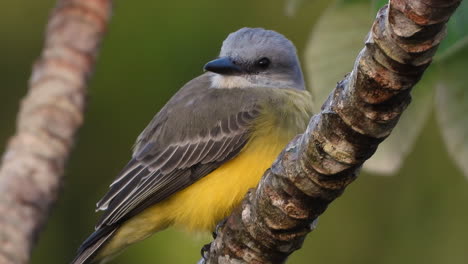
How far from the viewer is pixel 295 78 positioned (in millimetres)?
5359

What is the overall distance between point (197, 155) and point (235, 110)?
345mm

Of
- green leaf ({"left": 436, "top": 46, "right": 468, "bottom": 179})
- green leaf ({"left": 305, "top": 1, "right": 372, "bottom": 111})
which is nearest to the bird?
green leaf ({"left": 305, "top": 1, "right": 372, "bottom": 111})

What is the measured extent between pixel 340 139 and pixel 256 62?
225 centimetres

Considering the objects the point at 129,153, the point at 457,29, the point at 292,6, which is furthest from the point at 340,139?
the point at 129,153

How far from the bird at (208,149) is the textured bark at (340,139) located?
0.70m

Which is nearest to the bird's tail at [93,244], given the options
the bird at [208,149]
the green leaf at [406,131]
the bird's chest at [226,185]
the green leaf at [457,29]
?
the bird at [208,149]

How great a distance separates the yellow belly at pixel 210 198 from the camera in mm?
4492

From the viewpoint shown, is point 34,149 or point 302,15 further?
point 302,15

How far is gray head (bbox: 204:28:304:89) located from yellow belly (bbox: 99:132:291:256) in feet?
1.98

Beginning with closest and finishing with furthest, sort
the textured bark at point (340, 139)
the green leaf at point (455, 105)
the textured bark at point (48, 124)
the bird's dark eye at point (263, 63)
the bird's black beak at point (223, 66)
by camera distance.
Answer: the textured bark at point (340, 139), the green leaf at point (455, 105), the bird's black beak at point (223, 66), the textured bark at point (48, 124), the bird's dark eye at point (263, 63)

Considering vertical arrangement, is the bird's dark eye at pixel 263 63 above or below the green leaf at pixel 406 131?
above

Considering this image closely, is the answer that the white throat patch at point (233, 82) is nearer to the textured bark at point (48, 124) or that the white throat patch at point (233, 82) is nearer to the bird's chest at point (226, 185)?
the bird's chest at point (226, 185)

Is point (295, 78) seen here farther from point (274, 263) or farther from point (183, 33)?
point (274, 263)

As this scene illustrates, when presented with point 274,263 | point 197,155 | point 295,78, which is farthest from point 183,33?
point 274,263
